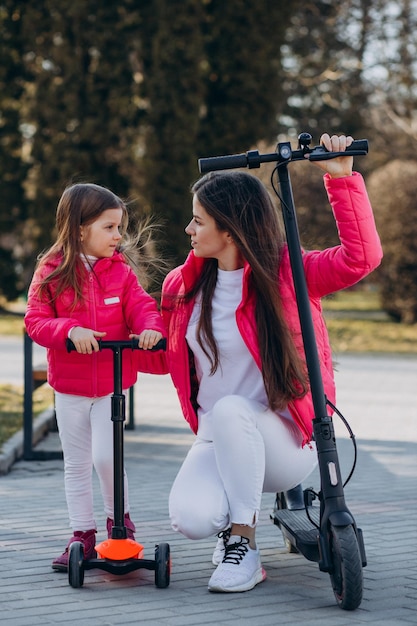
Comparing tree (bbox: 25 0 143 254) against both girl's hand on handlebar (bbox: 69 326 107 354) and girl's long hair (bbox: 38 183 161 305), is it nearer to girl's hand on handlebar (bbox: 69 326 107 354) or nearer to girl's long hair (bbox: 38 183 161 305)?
girl's long hair (bbox: 38 183 161 305)

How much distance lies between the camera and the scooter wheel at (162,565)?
13.2 ft

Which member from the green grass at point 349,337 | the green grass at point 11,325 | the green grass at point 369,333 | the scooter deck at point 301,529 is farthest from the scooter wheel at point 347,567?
the green grass at point 11,325

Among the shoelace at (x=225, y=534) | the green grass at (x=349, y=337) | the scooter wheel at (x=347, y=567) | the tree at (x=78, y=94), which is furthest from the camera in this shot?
the tree at (x=78, y=94)

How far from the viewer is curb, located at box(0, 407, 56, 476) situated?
696 centimetres

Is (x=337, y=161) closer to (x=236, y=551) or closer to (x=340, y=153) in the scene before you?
(x=340, y=153)

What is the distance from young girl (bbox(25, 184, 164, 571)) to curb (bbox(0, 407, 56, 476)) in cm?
251

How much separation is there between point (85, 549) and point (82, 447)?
0.40 m

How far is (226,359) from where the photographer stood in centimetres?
427

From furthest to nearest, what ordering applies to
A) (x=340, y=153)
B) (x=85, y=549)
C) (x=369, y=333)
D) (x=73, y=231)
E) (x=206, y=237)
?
(x=369, y=333), (x=73, y=231), (x=85, y=549), (x=206, y=237), (x=340, y=153)

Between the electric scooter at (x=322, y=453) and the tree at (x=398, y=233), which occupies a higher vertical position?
the tree at (x=398, y=233)

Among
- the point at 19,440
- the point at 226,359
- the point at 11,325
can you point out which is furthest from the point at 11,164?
the point at 226,359

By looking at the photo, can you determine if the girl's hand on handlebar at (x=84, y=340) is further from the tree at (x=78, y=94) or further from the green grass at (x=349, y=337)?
the tree at (x=78, y=94)

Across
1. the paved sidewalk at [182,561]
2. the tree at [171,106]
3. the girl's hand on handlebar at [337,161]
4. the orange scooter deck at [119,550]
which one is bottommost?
the paved sidewalk at [182,561]

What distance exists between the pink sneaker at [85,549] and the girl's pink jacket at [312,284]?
1.98 feet
